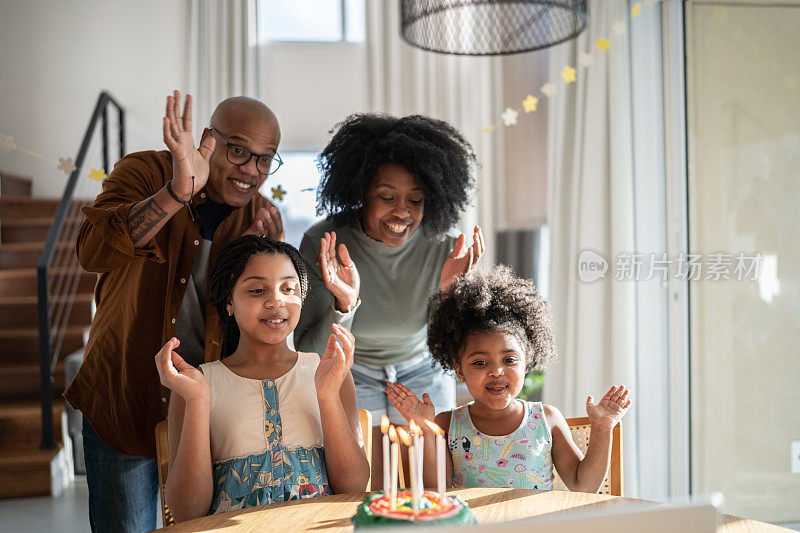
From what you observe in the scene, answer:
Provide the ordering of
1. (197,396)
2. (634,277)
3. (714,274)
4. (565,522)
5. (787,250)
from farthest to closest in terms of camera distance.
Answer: (634,277)
(714,274)
(787,250)
(197,396)
(565,522)

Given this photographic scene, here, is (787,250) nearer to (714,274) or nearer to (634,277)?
(714,274)

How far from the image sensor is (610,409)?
1.57 metres

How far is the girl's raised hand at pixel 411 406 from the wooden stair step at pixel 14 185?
15.4 ft

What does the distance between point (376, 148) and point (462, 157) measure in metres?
0.26

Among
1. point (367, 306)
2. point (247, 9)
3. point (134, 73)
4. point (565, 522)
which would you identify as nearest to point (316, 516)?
point (565, 522)

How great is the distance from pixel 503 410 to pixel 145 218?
89 centimetres

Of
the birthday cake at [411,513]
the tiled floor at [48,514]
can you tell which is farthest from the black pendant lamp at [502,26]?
the birthday cake at [411,513]

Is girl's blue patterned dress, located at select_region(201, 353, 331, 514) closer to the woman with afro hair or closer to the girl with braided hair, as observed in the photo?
the girl with braided hair

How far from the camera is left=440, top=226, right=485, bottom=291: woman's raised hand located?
1941mm

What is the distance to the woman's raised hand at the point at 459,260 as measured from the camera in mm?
1941

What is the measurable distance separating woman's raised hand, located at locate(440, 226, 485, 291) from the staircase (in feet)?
7.99

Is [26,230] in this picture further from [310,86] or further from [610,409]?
[610,409]

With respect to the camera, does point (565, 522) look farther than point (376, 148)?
No

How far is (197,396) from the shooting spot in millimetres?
1371
